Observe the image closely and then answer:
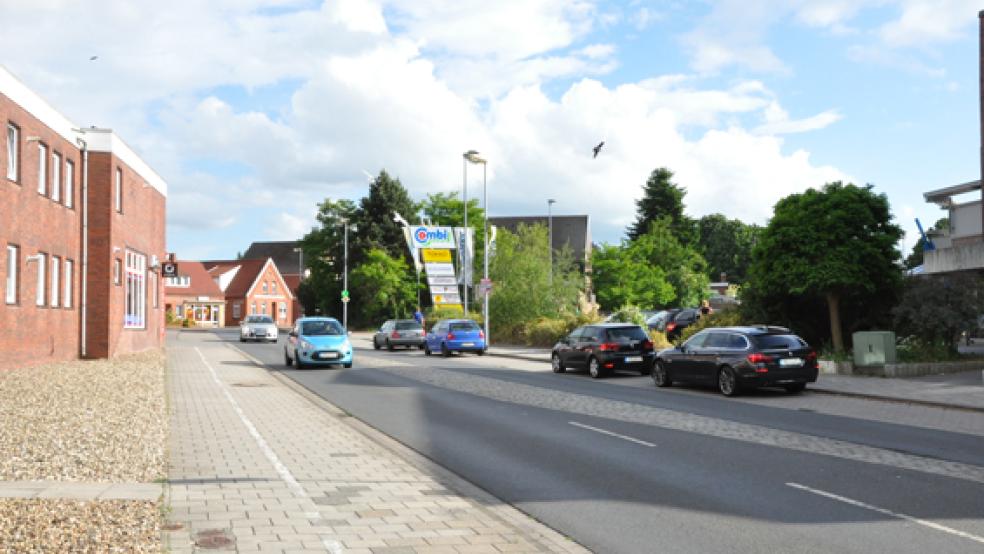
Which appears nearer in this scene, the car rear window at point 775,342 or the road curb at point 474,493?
the road curb at point 474,493

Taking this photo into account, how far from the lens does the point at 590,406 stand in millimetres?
16172

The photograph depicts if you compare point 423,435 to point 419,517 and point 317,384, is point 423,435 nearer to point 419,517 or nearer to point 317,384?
point 419,517

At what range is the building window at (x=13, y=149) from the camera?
22.7 metres

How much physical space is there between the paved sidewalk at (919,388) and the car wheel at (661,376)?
3.24 meters

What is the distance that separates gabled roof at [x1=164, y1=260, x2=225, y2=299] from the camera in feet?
322

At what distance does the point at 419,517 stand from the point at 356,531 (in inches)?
27.6

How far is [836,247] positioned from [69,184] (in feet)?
74.6

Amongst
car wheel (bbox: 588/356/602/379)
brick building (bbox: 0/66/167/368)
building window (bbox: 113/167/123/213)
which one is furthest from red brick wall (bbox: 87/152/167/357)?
car wheel (bbox: 588/356/602/379)

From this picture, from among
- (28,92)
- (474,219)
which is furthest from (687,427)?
(474,219)

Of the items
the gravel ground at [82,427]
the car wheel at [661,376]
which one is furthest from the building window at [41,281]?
the car wheel at [661,376]

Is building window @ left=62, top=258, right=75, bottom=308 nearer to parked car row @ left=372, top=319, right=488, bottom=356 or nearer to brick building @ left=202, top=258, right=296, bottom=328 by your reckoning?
parked car row @ left=372, top=319, right=488, bottom=356

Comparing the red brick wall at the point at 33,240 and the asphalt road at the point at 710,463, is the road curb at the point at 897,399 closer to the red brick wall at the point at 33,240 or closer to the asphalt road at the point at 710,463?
the asphalt road at the point at 710,463

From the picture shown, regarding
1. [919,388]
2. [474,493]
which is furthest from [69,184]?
[919,388]

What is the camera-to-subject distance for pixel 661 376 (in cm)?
2095
